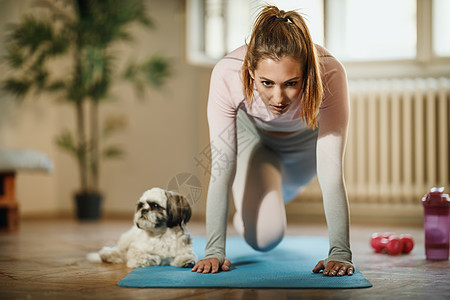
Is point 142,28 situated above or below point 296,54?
above

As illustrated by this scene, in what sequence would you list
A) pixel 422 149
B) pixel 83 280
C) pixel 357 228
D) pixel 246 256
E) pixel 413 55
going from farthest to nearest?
pixel 413 55, pixel 422 149, pixel 357 228, pixel 246 256, pixel 83 280

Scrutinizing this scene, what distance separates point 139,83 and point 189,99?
1.21 feet

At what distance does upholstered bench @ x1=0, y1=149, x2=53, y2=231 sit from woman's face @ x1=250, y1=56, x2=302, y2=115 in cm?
218

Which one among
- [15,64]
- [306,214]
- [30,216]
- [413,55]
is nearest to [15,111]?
A: [15,64]

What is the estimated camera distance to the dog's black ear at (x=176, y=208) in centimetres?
172

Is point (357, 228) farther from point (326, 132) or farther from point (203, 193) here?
point (326, 132)

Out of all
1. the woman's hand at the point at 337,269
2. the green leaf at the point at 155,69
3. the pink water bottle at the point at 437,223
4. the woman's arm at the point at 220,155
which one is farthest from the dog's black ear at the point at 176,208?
the green leaf at the point at 155,69

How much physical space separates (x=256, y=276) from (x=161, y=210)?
36 cm

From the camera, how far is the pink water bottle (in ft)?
6.43

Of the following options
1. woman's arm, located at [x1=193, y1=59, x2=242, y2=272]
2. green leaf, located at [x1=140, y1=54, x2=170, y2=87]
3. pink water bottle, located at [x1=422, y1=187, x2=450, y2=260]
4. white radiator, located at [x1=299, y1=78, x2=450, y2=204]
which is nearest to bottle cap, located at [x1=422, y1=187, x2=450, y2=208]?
pink water bottle, located at [x1=422, y1=187, x2=450, y2=260]

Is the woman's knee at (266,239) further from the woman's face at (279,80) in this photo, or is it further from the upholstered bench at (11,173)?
the upholstered bench at (11,173)

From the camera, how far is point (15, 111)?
4.00 meters

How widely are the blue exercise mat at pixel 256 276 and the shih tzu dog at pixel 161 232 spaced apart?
0.05 m

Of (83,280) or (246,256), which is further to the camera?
(246,256)
